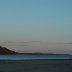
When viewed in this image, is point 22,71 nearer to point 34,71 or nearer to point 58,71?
point 34,71

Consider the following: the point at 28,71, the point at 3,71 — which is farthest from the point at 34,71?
the point at 3,71

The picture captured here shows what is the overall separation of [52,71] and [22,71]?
306 cm

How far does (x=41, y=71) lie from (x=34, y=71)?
0.73m

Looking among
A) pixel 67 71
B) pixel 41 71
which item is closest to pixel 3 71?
pixel 41 71

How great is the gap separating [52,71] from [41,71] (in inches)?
43.9

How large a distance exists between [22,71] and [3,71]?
6.70ft

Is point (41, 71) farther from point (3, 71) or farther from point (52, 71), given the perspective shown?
point (3, 71)

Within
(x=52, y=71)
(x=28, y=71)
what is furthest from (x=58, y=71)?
(x=28, y=71)

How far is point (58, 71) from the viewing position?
3550cm

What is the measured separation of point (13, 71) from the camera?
3528 cm

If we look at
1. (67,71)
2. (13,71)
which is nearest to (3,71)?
(13,71)

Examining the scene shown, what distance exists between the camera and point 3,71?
34.6m

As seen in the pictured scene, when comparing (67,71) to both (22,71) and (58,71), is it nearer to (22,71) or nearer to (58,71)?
(58,71)

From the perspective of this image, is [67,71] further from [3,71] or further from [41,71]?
[3,71]
